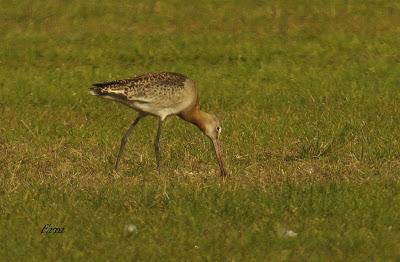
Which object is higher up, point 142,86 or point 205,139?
point 142,86

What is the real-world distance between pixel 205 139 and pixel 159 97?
1.84 m

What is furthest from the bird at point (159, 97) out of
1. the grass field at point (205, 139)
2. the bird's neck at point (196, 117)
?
the grass field at point (205, 139)

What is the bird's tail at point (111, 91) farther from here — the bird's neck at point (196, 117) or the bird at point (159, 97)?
the bird's neck at point (196, 117)

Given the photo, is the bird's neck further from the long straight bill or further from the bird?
the long straight bill

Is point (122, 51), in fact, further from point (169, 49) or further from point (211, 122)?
point (211, 122)

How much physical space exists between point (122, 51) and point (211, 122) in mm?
9887

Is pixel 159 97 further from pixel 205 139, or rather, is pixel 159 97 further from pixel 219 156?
pixel 205 139

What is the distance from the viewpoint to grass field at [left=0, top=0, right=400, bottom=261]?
9945 mm

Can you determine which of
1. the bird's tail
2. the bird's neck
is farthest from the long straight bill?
the bird's tail

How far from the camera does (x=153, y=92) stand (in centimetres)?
1385

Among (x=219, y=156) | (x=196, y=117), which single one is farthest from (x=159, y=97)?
(x=219, y=156)

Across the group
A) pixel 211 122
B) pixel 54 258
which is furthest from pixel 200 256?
pixel 211 122

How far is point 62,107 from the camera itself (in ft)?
61.7

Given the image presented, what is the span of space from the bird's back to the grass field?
27.5 inches
